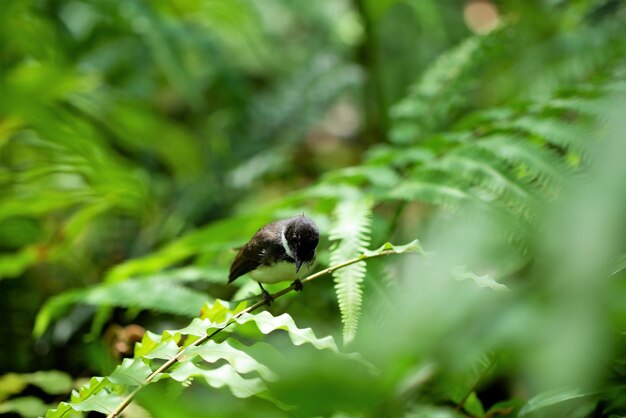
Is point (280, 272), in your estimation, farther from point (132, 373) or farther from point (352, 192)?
point (352, 192)

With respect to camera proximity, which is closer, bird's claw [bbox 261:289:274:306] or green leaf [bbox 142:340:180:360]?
green leaf [bbox 142:340:180:360]

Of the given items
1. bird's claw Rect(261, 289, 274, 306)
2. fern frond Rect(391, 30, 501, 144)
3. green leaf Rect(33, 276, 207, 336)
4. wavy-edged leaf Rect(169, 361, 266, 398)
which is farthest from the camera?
fern frond Rect(391, 30, 501, 144)

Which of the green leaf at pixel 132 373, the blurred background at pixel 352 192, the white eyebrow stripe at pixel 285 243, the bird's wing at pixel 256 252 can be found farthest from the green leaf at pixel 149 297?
the green leaf at pixel 132 373

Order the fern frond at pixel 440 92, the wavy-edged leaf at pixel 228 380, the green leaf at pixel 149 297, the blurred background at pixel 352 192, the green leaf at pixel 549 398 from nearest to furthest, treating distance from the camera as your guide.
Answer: the blurred background at pixel 352 192
the wavy-edged leaf at pixel 228 380
the green leaf at pixel 549 398
the green leaf at pixel 149 297
the fern frond at pixel 440 92

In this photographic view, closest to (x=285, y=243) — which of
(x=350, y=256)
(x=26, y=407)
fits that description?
(x=350, y=256)

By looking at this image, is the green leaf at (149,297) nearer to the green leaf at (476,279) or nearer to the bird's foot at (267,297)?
the bird's foot at (267,297)

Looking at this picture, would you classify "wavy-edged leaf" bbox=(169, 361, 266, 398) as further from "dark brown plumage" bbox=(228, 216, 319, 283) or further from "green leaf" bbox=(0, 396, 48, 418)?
"green leaf" bbox=(0, 396, 48, 418)

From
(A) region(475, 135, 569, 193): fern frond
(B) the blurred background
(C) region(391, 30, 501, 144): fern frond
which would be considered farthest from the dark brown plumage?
(C) region(391, 30, 501, 144): fern frond
